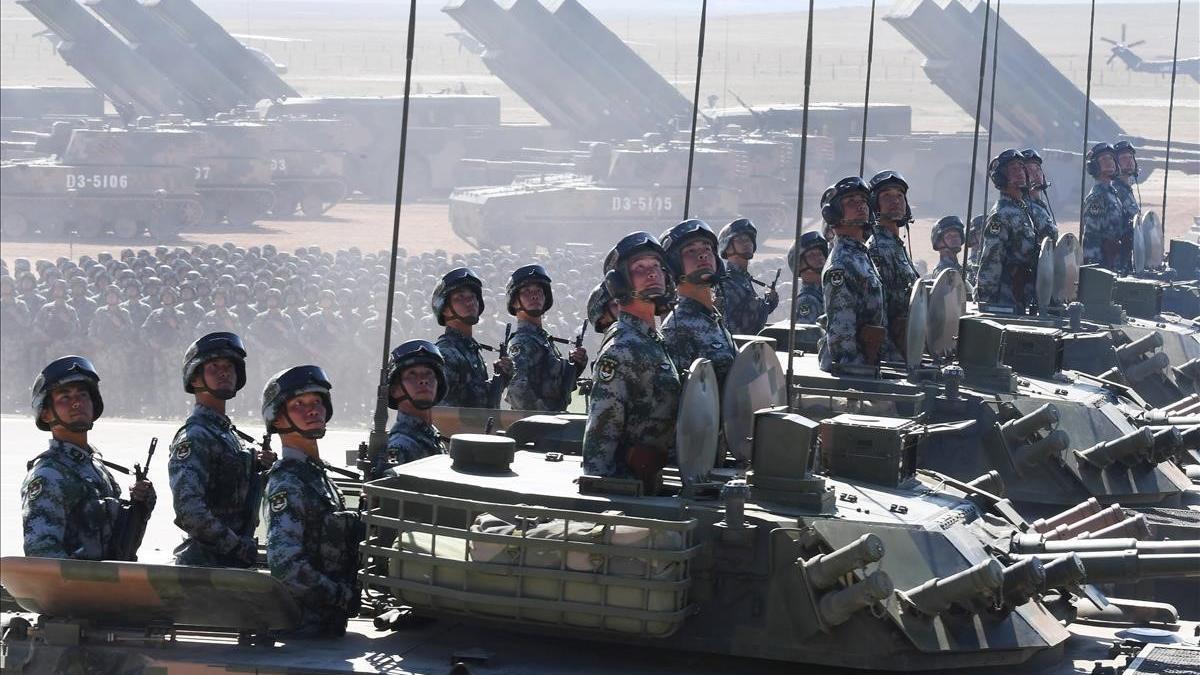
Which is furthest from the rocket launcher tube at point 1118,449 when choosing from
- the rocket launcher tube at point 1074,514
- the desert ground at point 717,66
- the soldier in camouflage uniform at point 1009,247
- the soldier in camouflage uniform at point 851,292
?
the desert ground at point 717,66

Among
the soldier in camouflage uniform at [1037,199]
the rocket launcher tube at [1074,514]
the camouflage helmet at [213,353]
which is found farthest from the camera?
the soldier in camouflage uniform at [1037,199]

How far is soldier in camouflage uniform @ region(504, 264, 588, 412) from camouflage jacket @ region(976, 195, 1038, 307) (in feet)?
15.1

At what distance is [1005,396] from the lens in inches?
578

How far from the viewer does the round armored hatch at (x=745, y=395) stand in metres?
10.4

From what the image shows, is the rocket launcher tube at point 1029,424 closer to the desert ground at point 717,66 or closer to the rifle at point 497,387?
the rifle at point 497,387

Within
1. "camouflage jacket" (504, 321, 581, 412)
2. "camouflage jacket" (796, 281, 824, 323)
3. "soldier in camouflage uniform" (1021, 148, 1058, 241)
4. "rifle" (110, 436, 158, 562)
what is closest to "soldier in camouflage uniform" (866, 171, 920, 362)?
"camouflage jacket" (504, 321, 581, 412)

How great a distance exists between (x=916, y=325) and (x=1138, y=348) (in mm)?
4910

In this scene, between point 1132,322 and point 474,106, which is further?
point 474,106

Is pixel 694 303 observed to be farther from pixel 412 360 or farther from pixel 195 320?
pixel 195 320

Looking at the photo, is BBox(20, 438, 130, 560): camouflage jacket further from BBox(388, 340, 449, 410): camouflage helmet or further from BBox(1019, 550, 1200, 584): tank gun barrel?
BBox(1019, 550, 1200, 584): tank gun barrel

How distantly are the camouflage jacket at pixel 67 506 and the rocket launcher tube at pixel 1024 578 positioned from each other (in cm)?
416

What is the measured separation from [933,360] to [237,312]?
21.5m

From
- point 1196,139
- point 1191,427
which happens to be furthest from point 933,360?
point 1196,139

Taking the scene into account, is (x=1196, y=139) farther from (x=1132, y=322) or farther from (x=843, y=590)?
(x=843, y=590)
